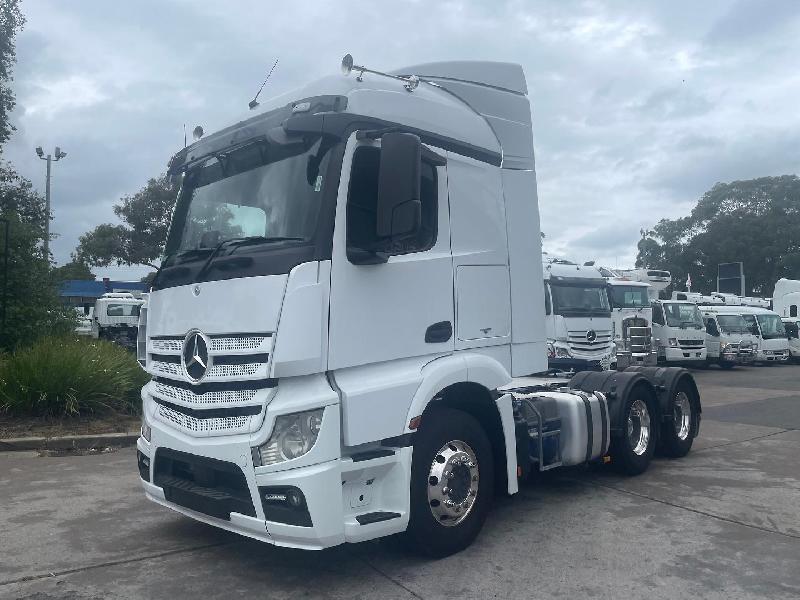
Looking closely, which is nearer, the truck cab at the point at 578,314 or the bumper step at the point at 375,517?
the bumper step at the point at 375,517

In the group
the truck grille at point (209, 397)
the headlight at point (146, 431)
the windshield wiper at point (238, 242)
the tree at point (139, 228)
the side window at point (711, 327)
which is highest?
the tree at point (139, 228)

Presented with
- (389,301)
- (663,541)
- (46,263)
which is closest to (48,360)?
(46,263)

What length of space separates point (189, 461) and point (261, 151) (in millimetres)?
2107

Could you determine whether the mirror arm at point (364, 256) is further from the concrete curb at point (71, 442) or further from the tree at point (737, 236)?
the tree at point (737, 236)

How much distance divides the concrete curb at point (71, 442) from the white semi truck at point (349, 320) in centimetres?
476

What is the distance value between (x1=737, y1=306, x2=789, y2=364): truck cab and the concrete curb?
78.6 feet

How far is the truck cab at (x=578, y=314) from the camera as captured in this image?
15.0 meters

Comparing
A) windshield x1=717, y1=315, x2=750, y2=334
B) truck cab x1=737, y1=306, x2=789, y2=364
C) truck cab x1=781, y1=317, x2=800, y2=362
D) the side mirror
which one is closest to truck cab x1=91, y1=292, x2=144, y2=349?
windshield x1=717, y1=315, x2=750, y2=334

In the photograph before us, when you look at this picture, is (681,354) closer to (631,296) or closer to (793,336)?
(631,296)

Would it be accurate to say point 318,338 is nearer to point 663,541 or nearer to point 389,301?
point 389,301

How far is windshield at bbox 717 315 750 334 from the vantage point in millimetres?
26375

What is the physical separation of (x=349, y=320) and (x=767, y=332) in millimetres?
27540

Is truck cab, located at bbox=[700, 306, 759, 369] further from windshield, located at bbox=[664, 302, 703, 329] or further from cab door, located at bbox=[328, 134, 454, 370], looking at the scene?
cab door, located at bbox=[328, 134, 454, 370]

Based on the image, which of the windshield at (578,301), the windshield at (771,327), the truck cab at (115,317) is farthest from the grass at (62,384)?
the windshield at (771,327)
